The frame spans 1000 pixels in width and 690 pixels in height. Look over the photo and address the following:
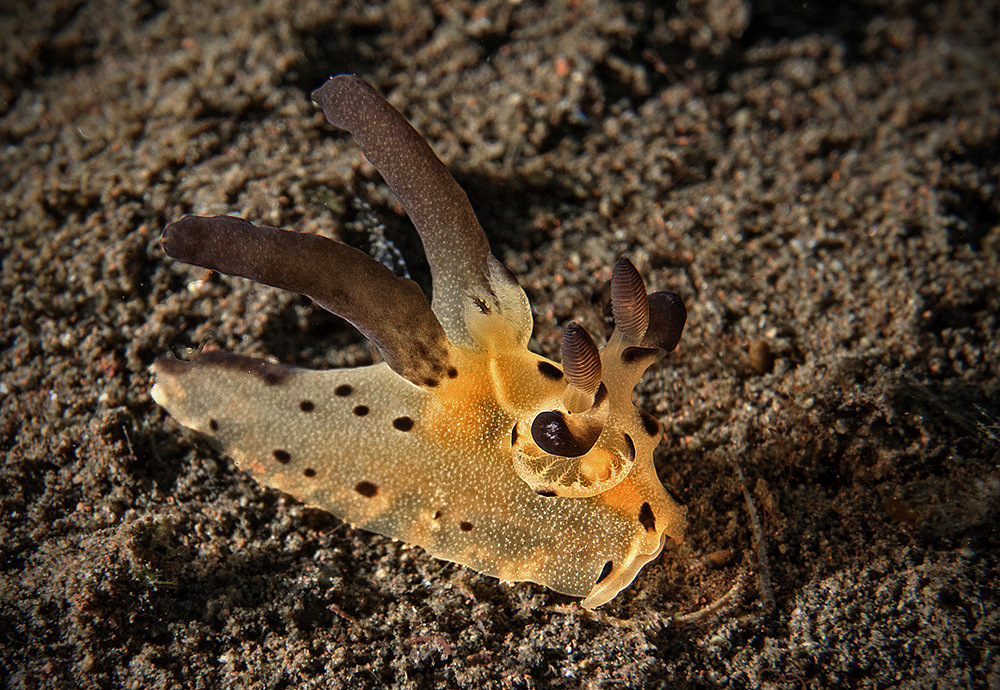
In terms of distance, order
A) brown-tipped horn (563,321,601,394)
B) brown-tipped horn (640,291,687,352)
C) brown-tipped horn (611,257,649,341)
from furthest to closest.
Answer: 1. brown-tipped horn (640,291,687,352)
2. brown-tipped horn (611,257,649,341)
3. brown-tipped horn (563,321,601,394)

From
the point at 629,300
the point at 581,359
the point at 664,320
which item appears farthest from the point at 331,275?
the point at 664,320

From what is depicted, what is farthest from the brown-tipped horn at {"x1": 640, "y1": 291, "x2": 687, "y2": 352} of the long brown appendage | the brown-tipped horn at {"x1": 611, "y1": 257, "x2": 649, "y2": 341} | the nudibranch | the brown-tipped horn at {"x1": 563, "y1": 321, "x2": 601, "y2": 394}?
the long brown appendage

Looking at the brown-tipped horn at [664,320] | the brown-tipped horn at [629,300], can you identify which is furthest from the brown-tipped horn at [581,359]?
the brown-tipped horn at [664,320]

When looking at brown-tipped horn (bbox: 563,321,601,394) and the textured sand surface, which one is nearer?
brown-tipped horn (bbox: 563,321,601,394)

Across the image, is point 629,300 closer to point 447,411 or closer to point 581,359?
point 581,359

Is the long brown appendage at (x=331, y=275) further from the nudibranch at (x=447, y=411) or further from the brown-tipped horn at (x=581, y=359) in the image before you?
the brown-tipped horn at (x=581, y=359)

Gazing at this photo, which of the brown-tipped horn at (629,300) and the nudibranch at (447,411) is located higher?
the brown-tipped horn at (629,300)

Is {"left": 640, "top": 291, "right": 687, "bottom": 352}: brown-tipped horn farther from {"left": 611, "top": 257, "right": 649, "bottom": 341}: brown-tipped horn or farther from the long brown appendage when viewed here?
the long brown appendage
